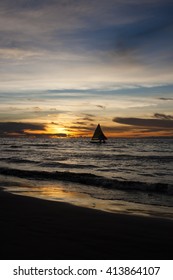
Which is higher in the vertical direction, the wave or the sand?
the sand

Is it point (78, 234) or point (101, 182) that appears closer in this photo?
point (78, 234)

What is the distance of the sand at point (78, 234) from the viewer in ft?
17.6

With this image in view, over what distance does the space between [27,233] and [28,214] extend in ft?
6.93

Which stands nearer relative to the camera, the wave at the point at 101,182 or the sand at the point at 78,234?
the sand at the point at 78,234

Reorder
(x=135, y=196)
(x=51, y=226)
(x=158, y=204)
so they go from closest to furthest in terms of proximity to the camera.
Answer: (x=51, y=226), (x=158, y=204), (x=135, y=196)

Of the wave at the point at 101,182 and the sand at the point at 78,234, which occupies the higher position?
the sand at the point at 78,234

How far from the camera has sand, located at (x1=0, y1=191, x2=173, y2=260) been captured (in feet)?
17.6

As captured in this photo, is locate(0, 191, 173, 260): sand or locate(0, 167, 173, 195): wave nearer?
locate(0, 191, 173, 260): sand

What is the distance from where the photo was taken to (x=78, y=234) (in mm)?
6602

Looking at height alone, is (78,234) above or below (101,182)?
above

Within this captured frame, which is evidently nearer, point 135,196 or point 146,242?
point 146,242
